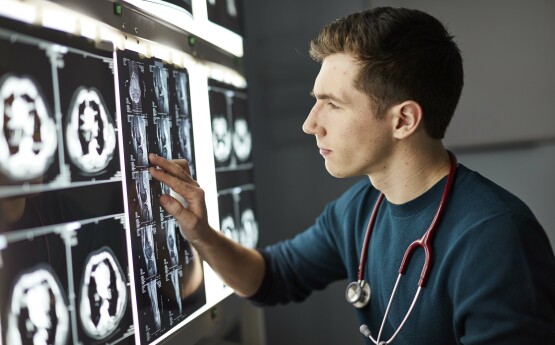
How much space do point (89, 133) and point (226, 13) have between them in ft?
2.34

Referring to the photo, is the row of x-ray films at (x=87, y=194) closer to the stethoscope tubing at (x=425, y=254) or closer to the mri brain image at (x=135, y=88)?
the mri brain image at (x=135, y=88)

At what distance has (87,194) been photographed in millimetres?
875

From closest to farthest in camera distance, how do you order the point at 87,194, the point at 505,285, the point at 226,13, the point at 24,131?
1. the point at 24,131
2. the point at 87,194
3. the point at 505,285
4. the point at 226,13

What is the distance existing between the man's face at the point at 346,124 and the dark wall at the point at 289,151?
660 mm

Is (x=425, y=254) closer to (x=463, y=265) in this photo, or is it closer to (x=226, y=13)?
(x=463, y=265)

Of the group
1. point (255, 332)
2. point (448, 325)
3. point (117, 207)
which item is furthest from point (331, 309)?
point (117, 207)

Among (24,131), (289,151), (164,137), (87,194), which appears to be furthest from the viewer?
(289,151)

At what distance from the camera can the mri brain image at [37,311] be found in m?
0.73

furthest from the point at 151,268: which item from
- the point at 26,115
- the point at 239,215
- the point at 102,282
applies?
the point at 239,215

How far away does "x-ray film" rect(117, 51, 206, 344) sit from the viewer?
994 millimetres

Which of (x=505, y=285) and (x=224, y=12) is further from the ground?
(x=224, y=12)

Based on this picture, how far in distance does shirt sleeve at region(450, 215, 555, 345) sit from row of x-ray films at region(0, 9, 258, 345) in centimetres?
49

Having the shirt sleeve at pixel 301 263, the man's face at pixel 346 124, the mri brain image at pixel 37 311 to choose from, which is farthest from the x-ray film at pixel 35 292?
the shirt sleeve at pixel 301 263

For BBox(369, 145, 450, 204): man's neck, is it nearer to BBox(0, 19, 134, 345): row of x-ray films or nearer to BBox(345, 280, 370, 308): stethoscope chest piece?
BBox(345, 280, 370, 308): stethoscope chest piece
